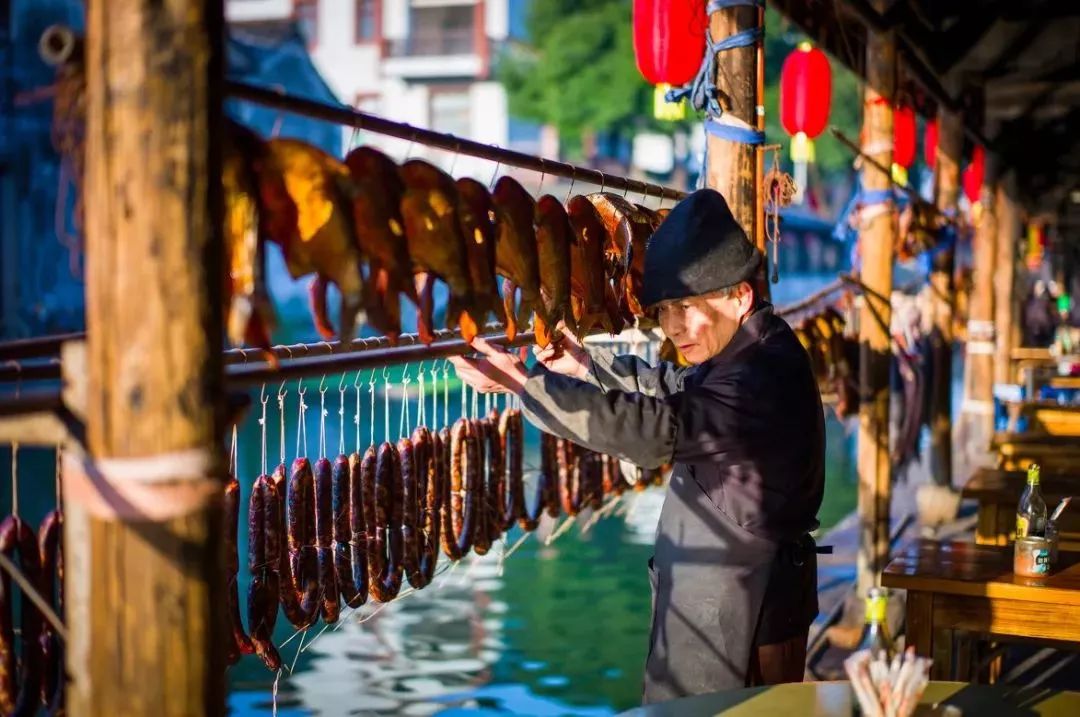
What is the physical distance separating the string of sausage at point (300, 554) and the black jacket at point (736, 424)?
0.90 m

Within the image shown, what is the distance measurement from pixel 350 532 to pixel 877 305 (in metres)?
5.28

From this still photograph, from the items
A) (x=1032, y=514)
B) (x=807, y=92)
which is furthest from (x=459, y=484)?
(x=807, y=92)

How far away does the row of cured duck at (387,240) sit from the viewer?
2959mm

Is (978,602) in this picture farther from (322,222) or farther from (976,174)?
(976,174)

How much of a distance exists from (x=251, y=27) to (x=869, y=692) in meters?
40.3

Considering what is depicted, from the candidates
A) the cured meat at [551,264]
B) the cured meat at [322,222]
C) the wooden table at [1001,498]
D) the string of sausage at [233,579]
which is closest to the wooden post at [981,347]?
the wooden table at [1001,498]

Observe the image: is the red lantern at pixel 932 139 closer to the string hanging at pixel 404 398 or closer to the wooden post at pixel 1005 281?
the wooden post at pixel 1005 281

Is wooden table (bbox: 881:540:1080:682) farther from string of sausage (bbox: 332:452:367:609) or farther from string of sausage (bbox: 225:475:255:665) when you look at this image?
string of sausage (bbox: 225:475:255:665)

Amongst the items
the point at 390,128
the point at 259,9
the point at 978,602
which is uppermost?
the point at 259,9

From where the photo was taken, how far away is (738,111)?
546cm

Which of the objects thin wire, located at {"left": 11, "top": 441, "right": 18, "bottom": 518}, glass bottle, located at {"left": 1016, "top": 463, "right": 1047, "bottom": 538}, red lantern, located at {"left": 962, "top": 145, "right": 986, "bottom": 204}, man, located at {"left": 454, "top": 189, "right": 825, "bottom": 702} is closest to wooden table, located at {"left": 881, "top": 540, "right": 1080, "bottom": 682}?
glass bottle, located at {"left": 1016, "top": 463, "right": 1047, "bottom": 538}

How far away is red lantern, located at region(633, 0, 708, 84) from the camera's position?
618 centimetres

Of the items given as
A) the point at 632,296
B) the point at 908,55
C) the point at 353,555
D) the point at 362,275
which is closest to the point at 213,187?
the point at 362,275

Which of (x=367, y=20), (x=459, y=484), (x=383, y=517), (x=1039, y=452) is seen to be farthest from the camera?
(x=367, y=20)
